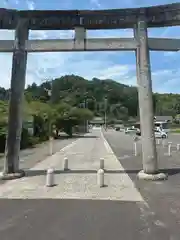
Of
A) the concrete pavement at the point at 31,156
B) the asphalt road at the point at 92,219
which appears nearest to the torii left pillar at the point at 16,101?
the concrete pavement at the point at 31,156

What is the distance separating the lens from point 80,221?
6777 millimetres

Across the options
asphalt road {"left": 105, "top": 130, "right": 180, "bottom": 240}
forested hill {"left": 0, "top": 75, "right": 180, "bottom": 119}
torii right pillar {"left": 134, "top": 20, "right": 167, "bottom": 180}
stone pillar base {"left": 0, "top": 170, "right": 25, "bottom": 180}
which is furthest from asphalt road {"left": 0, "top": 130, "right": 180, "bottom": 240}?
forested hill {"left": 0, "top": 75, "right": 180, "bottom": 119}

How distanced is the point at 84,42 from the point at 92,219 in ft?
26.2

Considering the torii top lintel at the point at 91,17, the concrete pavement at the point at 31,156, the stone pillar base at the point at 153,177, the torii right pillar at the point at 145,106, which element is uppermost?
the torii top lintel at the point at 91,17

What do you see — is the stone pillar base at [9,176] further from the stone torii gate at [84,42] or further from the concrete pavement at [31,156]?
the concrete pavement at [31,156]

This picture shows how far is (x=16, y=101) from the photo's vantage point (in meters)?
12.8

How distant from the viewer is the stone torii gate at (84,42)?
496 inches

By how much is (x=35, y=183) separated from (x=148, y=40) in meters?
7.01

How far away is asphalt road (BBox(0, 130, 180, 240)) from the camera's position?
19.1 feet

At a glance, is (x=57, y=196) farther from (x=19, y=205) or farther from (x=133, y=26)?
(x=133, y=26)

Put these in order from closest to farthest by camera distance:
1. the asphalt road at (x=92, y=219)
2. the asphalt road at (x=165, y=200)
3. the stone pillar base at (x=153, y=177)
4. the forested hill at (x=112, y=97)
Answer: the asphalt road at (x=92, y=219)
the asphalt road at (x=165, y=200)
the stone pillar base at (x=153, y=177)
the forested hill at (x=112, y=97)

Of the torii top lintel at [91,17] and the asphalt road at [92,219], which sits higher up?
the torii top lintel at [91,17]

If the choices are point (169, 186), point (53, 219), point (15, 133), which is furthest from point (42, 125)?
point (53, 219)

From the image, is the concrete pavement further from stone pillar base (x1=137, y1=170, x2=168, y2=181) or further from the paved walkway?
stone pillar base (x1=137, y1=170, x2=168, y2=181)
